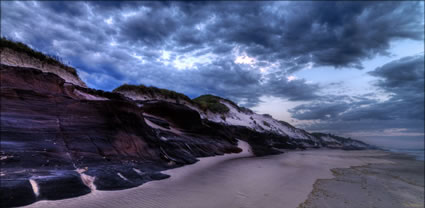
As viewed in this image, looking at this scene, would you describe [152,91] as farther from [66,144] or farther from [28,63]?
[66,144]

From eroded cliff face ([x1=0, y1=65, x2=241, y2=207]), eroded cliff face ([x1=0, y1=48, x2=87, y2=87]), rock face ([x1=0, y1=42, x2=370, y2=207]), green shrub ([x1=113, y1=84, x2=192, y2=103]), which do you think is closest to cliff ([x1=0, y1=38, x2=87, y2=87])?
eroded cliff face ([x1=0, y1=48, x2=87, y2=87])

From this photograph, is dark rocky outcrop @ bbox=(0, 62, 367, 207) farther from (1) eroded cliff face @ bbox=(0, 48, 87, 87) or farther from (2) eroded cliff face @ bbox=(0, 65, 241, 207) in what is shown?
(1) eroded cliff face @ bbox=(0, 48, 87, 87)

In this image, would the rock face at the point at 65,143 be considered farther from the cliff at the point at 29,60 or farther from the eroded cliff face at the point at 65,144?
the cliff at the point at 29,60

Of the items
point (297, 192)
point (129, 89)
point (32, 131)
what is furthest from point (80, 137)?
point (129, 89)

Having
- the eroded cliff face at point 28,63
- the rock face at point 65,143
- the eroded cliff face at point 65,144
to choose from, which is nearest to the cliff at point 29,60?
the eroded cliff face at point 28,63

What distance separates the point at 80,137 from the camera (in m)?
7.43

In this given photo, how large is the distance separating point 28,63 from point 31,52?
32.3 inches

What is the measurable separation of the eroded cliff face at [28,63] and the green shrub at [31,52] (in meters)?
0.17

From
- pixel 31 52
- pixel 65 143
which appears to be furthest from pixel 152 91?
pixel 65 143

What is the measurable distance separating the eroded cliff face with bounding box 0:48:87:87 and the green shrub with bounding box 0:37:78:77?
167mm

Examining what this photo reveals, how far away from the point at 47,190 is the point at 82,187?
0.74 m

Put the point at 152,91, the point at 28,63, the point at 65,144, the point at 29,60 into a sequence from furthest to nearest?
1. the point at 152,91
2. the point at 29,60
3. the point at 28,63
4. the point at 65,144

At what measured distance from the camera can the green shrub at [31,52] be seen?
11.0 meters

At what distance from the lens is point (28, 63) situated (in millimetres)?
11875
